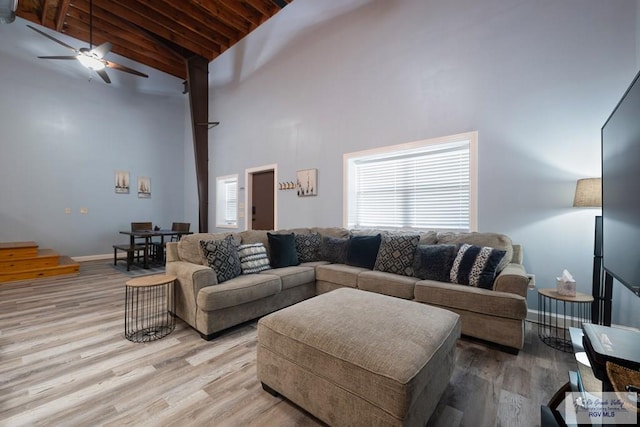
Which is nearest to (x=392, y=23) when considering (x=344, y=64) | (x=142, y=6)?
(x=344, y=64)

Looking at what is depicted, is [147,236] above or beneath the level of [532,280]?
above

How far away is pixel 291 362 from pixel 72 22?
7.74m

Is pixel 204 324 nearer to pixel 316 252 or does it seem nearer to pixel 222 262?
pixel 222 262

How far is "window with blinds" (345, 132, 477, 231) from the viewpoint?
337cm

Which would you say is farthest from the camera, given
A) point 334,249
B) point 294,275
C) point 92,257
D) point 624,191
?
point 92,257

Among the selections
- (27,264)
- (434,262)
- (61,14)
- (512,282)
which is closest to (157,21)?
(61,14)

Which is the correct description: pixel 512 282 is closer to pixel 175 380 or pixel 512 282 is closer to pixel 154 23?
pixel 175 380

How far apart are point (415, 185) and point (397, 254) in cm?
126

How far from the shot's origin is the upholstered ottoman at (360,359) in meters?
1.17

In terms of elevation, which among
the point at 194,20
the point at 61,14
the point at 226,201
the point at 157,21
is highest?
the point at 194,20

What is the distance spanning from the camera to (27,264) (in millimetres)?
4520

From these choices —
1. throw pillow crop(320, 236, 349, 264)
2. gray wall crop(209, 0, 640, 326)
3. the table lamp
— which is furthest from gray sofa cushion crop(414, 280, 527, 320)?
throw pillow crop(320, 236, 349, 264)

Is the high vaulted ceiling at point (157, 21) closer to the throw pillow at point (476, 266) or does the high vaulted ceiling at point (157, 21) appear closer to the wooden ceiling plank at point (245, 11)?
the wooden ceiling plank at point (245, 11)

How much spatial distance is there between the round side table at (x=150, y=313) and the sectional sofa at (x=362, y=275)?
0.57ft
